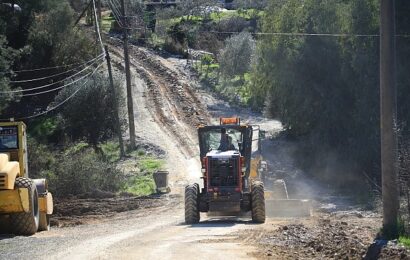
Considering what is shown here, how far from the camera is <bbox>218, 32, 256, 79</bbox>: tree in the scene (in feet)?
215

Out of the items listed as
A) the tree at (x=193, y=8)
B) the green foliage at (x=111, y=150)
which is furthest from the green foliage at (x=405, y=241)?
the tree at (x=193, y=8)

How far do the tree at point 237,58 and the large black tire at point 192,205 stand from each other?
39.8m

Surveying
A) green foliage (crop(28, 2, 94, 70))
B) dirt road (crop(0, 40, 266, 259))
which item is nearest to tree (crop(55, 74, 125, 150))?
dirt road (crop(0, 40, 266, 259))

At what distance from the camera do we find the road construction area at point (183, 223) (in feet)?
59.0

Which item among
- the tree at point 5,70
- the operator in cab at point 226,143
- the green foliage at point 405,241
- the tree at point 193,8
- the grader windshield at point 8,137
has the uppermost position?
the tree at point 193,8

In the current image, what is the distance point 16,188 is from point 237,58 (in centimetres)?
4370

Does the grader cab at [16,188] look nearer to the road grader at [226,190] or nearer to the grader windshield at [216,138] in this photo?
the road grader at [226,190]

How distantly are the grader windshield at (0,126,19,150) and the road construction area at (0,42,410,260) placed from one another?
2.80 meters

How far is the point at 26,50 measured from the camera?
5809 centimetres

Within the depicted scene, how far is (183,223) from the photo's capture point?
26531 millimetres

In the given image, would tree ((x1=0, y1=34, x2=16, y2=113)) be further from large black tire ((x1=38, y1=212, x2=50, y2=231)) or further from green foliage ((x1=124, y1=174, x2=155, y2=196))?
large black tire ((x1=38, y1=212, x2=50, y2=231))

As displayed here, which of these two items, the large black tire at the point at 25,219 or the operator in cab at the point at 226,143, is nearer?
the large black tire at the point at 25,219

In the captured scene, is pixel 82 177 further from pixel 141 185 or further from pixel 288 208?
pixel 288 208

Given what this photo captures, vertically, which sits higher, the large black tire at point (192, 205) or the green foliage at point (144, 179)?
the large black tire at point (192, 205)
